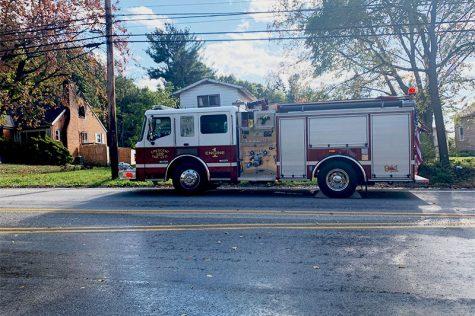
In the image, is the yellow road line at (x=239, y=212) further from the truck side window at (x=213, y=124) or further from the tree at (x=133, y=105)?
the tree at (x=133, y=105)

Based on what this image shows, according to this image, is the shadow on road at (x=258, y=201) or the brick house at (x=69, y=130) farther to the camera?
the brick house at (x=69, y=130)

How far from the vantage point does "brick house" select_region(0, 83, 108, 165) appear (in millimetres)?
35438

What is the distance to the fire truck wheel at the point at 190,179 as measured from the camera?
12.4 meters

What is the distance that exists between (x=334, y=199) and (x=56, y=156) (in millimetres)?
28055

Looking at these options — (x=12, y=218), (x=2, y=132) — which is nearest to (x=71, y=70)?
(x=2, y=132)

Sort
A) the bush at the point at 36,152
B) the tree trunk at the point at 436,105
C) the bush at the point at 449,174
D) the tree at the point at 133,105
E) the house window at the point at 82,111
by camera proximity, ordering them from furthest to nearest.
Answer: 1. the tree at the point at 133,105
2. the house window at the point at 82,111
3. the bush at the point at 36,152
4. the tree trunk at the point at 436,105
5. the bush at the point at 449,174

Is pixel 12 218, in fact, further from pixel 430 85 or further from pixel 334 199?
pixel 430 85

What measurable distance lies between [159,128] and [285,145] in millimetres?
3865

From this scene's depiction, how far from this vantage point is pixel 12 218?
9.05m

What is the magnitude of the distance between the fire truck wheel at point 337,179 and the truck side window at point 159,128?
15.5ft

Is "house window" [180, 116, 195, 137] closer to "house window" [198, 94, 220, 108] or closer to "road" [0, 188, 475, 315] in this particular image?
"road" [0, 188, 475, 315]

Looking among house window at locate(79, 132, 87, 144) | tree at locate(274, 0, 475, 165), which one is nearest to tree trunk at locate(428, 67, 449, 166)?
tree at locate(274, 0, 475, 165)

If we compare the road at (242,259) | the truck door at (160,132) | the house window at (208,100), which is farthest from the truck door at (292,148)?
the house window at (208,100)

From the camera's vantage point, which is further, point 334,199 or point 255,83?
point 255,83
